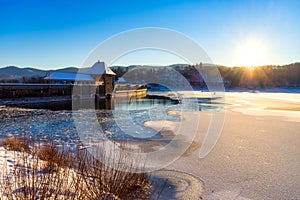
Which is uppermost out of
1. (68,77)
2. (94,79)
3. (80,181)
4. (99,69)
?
(99,69)

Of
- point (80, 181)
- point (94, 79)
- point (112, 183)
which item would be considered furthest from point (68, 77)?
point (112, 183)

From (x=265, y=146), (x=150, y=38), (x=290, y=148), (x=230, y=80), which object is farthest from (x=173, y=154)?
(x=230, y=80)

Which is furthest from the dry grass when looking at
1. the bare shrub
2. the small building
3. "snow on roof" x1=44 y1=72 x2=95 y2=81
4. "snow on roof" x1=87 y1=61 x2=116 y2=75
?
"snow on roof" x1=87 y1=61 x2=116 y2=75

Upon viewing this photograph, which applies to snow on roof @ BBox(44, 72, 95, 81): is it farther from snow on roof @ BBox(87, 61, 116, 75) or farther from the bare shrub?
the bare shrub

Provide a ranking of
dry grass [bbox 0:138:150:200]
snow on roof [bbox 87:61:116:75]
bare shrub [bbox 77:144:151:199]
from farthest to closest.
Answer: snow on roof [bbox 87:61:116:75] → bare shrub [bbox 77:144:151:199] → dry grass [bbox 0:138:150:200]

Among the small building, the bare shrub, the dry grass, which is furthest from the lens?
the small building

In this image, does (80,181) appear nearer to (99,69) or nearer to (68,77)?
(68,77)

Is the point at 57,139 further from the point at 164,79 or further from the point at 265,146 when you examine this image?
A: the point at 164,79

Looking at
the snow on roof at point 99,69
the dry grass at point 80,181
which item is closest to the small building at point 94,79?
the snow on roof at point 99,69

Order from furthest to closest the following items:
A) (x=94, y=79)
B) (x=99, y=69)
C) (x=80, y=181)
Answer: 1. (x=99, y=69)
2. (x=94, y=79)
3. (x=80, y=181)

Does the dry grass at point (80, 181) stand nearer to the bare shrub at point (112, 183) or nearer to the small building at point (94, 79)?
the bare shrub at point (112, 183)

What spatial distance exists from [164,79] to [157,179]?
71795 mm

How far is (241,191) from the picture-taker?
3830 millimetres

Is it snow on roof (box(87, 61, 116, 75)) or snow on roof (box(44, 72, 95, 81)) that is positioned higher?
snow on roof (box(87, 61, 116, 75))
